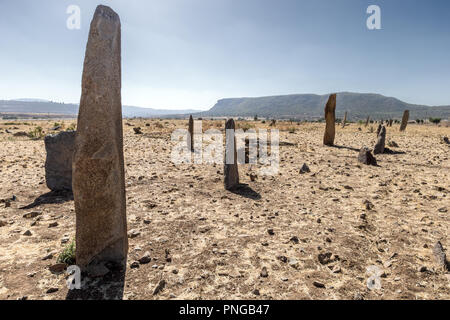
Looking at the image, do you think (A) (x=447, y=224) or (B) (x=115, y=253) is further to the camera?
(A) (x=447, y=224)

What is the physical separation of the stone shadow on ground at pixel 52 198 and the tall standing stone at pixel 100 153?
3303 millimetres

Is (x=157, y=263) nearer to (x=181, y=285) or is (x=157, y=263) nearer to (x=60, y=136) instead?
(x=181, y=285)

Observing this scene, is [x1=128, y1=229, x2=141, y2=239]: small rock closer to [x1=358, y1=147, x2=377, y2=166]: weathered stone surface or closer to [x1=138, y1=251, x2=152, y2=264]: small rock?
[x1=138, y1=251, x2=152, y2=264]: small rock

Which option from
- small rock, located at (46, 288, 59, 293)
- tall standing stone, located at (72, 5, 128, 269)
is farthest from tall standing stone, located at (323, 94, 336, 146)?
small rock, located at (46, 288, 59, 293)

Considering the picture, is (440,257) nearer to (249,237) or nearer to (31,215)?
(249,237)

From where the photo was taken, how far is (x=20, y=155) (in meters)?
11.7

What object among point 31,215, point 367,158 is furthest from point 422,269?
point 367,158

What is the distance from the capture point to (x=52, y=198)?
6555 millimetres

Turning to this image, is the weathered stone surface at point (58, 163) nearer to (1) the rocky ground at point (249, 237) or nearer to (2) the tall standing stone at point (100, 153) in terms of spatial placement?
(1) the rocky ground at point (249, 237)

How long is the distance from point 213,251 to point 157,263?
95 cm

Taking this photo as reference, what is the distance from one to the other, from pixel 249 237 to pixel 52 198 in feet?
17.2

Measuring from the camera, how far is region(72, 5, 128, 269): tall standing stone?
339 cm
